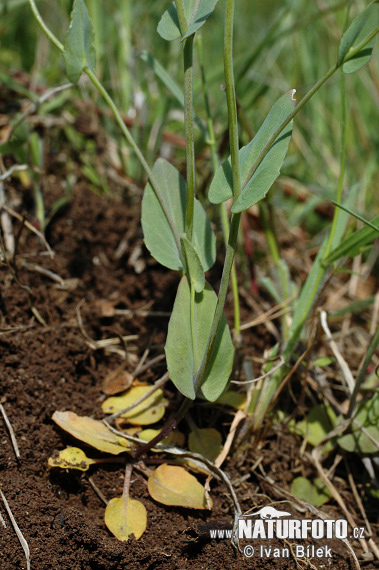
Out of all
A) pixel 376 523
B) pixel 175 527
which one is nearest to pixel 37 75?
pixel 175 527

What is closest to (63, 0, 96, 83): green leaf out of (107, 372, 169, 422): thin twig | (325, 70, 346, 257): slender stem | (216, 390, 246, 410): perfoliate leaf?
(325, 70, 346, 257): slender stem

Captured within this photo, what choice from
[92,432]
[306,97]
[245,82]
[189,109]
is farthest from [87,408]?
[245,82]

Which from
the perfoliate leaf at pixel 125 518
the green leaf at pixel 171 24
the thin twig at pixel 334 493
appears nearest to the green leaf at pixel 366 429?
the thin twig at pixel 334 493

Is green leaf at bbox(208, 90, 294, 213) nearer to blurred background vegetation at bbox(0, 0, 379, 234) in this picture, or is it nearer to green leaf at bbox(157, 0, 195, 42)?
green leaf at bbox(157, 0, 195, 42)

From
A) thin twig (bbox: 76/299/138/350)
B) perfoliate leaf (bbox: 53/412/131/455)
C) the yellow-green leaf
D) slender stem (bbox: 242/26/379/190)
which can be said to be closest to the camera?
slender stem (bbox: 242/26/379/190)

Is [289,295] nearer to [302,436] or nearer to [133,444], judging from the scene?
[302,436]

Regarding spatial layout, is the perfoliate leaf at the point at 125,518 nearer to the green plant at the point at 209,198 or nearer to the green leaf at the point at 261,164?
the green plant at the point at 209,198

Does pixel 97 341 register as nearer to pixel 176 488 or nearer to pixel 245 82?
pixel 176 488
